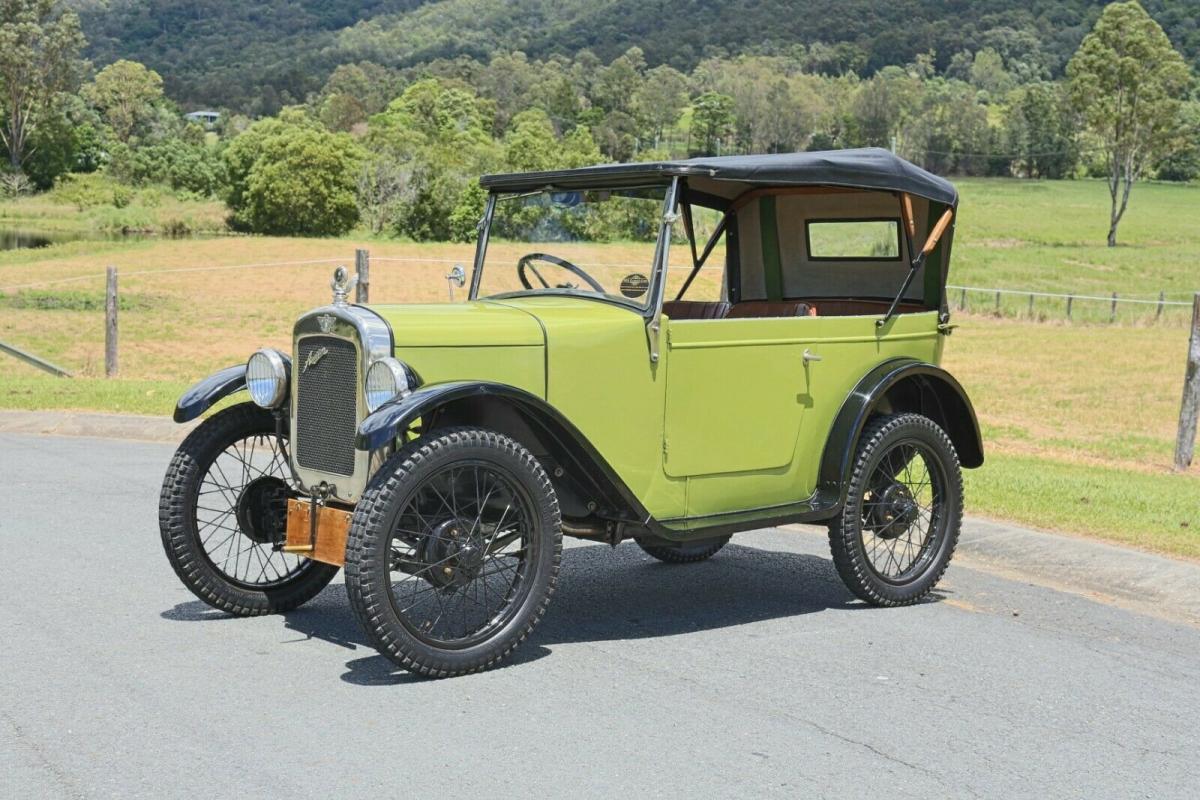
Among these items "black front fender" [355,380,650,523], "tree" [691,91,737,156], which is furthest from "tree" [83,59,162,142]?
"black front fender" [355,380,650,523]

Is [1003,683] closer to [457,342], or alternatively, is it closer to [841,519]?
[841,519]

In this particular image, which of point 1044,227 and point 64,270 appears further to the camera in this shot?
point 1044,227

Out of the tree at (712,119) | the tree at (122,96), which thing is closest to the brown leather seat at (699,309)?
the tree at (712,119)

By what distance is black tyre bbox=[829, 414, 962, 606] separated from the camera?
6.79 m

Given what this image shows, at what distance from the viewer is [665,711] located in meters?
5.08

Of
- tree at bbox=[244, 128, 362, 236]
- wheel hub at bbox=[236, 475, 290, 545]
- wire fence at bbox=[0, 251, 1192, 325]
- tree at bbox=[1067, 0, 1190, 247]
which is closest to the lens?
wheel hub at bbox=[236, 475, 290, 545]

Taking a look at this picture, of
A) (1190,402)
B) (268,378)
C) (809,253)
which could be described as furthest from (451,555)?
(1190,402)

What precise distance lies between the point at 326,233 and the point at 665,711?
7517 cm

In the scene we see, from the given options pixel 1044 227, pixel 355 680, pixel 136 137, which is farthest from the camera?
pixel 136 137

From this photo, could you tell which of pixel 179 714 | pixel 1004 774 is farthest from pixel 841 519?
pixel 179 714

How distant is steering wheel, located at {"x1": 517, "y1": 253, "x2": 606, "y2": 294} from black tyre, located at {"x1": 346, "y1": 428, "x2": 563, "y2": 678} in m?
1.31

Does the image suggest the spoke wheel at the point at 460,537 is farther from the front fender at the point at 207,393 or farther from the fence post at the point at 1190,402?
the fence post at the point at 1190,402

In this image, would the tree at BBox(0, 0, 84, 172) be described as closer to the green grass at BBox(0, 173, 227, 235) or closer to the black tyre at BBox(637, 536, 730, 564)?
the green grass at BBox(0, 173, 227, 235)

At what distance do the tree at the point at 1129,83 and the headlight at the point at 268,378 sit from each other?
218 feet
